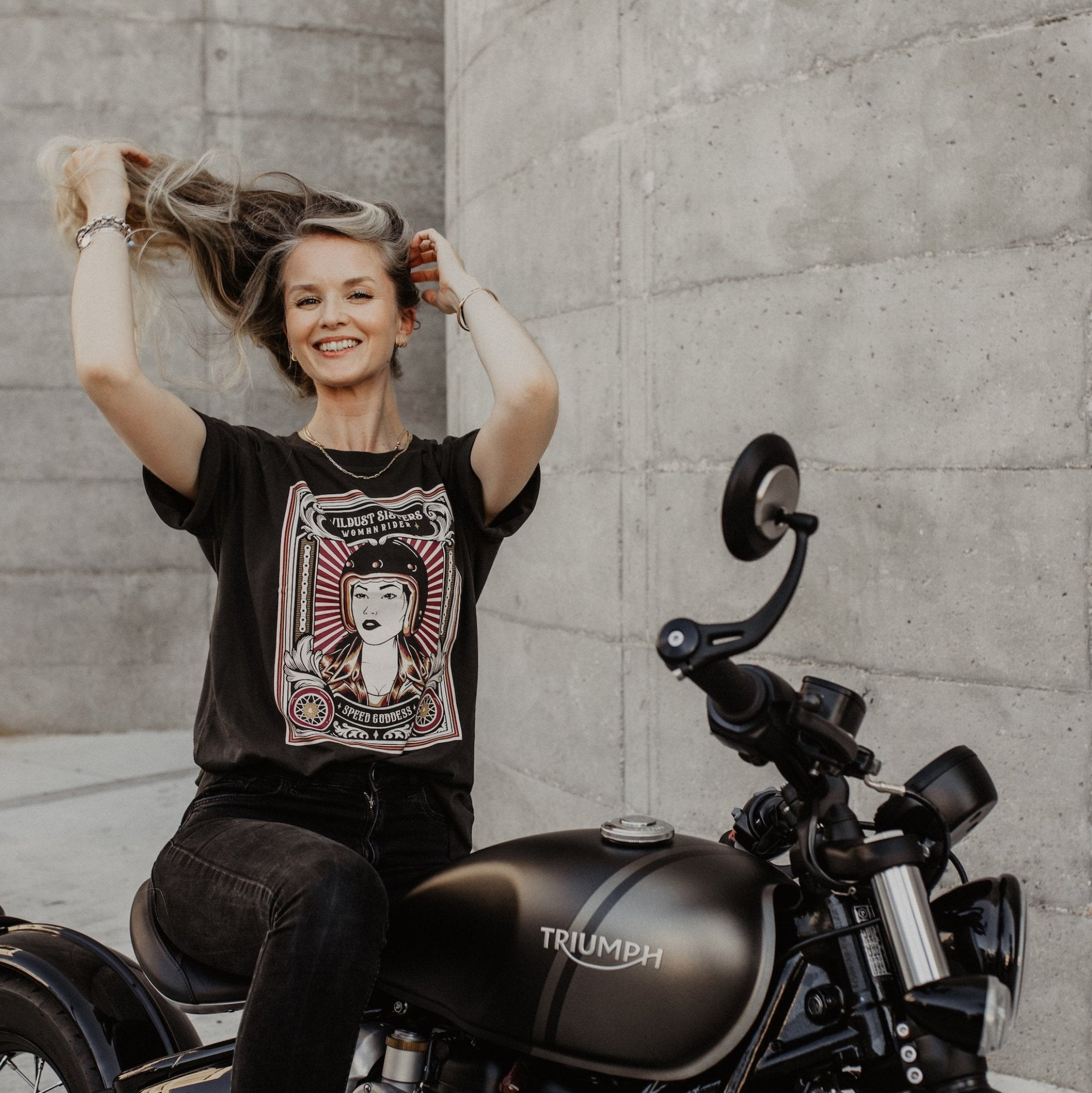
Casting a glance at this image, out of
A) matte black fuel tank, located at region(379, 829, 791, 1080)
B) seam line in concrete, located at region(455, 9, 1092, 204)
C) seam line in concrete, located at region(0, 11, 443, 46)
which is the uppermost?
seam line in concrete, located at region(0, 11, 443, 46)

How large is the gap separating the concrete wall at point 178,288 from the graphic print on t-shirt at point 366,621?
4.81m

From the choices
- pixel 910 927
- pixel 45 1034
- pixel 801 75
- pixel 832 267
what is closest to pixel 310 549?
pixel 45 1034

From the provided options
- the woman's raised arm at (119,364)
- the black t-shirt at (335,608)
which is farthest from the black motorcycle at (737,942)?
the woman's raised arm at (119,364)

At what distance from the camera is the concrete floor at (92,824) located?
3832 millimetres

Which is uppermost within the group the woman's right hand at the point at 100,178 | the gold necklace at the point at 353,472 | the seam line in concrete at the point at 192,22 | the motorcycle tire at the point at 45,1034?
the seam line in concrete at the point at 192,22

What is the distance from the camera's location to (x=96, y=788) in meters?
5.47

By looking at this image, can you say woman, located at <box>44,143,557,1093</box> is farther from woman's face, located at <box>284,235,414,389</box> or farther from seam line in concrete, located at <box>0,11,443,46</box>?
seam line in concrete, located at <box>0,11,443,46</box>

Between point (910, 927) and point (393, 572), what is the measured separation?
3.12 feet

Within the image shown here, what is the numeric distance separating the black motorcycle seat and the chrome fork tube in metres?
0.85

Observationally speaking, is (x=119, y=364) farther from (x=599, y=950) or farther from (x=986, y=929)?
(x=986, y=929)

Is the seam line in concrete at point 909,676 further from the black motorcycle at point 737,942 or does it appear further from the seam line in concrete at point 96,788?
the seam line in concrete at point 96,788

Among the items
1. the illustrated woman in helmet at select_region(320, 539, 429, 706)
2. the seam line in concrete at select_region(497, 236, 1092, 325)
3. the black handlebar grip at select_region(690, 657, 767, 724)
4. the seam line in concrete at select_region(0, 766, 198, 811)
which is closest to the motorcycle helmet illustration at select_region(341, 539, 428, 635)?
the illustrated woman in helmet at select_region(320, 539, 429, 706)

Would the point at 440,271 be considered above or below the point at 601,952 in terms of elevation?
above

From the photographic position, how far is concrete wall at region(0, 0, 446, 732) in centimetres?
651
